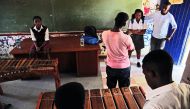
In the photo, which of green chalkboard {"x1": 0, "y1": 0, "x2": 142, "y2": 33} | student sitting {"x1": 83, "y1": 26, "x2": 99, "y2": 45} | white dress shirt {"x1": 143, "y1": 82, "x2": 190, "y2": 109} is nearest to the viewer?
white dress shirt {"x1": 143, "y1": 82, "x2": 190, "y2": 109}

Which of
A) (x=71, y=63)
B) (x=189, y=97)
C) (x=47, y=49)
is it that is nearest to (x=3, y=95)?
(x=47, y=49)

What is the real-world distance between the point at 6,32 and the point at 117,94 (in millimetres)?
3863

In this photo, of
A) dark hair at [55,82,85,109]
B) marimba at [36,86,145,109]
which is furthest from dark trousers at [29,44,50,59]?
dark hair at [55,82,85,109]

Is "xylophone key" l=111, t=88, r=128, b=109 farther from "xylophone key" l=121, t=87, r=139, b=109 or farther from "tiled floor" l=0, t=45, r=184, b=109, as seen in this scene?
"tiled floor" l=0, t=45, r=184, b=109

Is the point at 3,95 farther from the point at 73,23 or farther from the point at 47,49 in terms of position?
the point at 73,23

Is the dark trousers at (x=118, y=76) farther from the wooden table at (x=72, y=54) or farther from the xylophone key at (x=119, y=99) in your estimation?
the wooden table at (x=72, y=54)

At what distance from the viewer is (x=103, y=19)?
5.46m

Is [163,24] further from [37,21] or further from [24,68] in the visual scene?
[24,68]

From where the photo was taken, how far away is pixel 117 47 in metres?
2.80

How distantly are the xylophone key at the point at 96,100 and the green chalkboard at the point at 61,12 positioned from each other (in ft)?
9.89

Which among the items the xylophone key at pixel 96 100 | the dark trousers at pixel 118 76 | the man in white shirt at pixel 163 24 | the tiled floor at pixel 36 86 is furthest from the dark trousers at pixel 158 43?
the xylophone key at pixel 96 100

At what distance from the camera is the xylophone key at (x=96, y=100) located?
95.9 inches

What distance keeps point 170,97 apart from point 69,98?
670mm

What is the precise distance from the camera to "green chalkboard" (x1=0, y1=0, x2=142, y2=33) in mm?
5230
